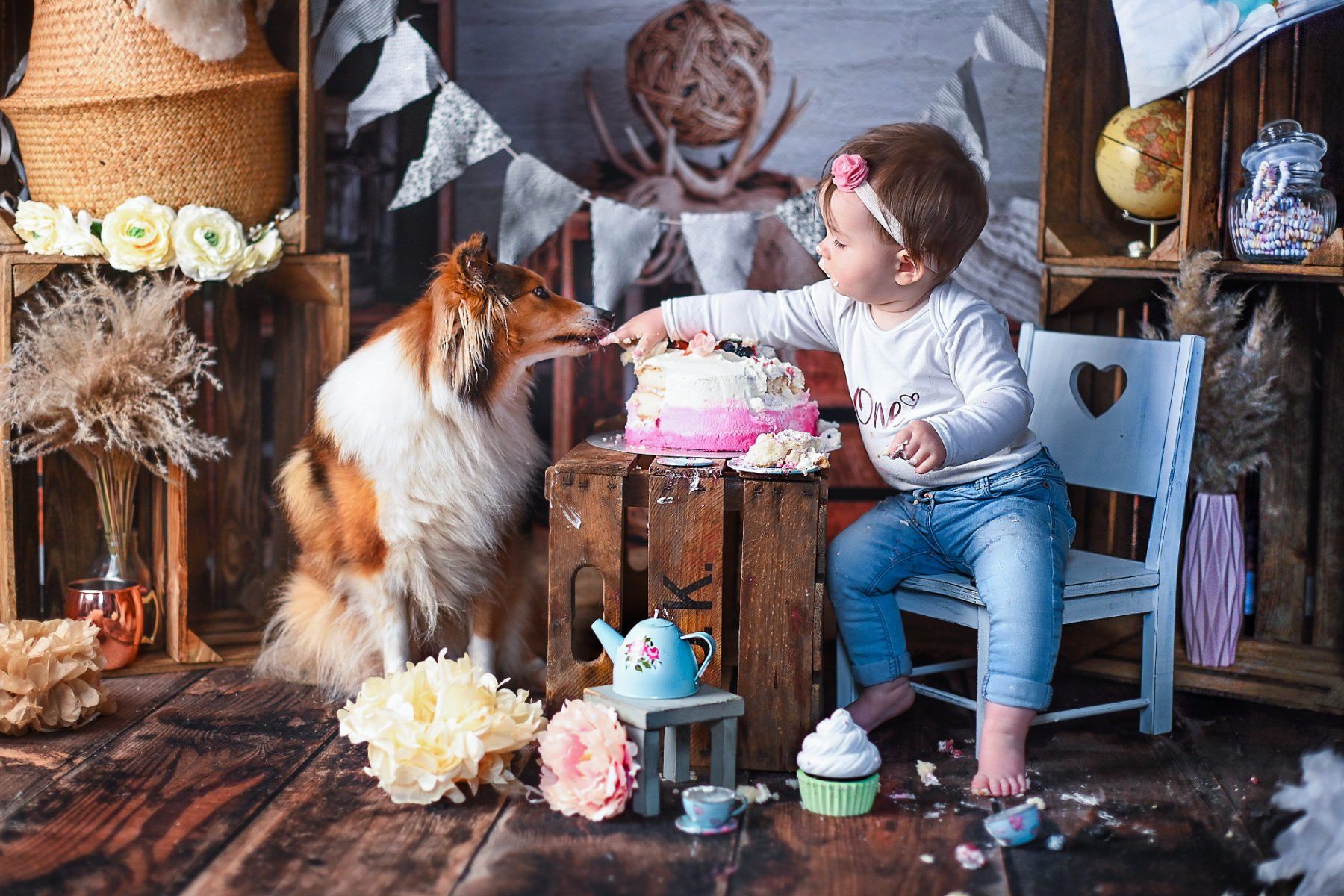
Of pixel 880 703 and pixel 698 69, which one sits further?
pixel 698 69

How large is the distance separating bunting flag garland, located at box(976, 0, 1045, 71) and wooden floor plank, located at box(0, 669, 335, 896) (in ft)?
6.73

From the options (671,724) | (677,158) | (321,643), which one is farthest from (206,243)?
(671,724)

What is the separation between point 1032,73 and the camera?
3.05 metres

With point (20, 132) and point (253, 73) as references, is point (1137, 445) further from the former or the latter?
point (20, 132)

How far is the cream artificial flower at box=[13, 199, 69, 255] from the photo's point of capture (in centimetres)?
264

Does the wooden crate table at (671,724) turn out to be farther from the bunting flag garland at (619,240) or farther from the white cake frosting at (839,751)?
the bunting flag garland at (619,240)

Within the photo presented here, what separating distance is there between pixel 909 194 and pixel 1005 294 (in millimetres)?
967

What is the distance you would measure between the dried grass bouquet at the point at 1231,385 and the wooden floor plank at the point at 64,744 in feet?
7.40

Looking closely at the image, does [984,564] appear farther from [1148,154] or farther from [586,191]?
[586,191]

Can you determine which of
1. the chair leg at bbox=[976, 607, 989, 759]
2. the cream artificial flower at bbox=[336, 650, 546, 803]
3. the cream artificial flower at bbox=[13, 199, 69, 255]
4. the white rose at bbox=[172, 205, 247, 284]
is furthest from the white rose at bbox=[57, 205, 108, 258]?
the chair leg at bbox=[976, 607, 989, 759]

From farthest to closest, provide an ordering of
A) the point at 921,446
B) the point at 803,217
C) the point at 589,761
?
the point at 803,217 → the point at 921,446 → the point at 589,761

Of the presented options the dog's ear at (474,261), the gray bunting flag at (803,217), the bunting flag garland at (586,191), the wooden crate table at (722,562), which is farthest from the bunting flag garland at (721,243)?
the wooden crate table at (722,562)

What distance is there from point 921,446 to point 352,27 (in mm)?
1736

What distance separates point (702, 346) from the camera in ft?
7.88
